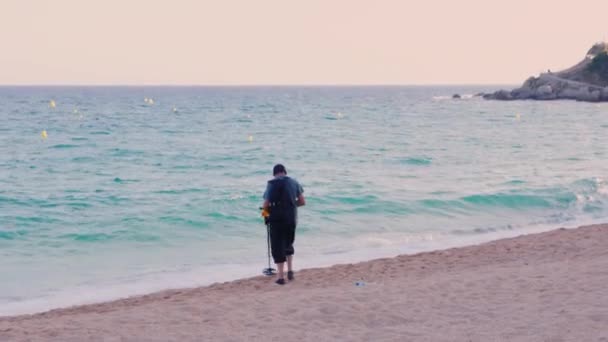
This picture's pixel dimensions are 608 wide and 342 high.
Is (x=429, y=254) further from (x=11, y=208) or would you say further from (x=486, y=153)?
(x=486, y=153)

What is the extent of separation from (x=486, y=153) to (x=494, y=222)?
1590cm

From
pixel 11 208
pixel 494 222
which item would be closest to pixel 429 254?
pixel 494 222

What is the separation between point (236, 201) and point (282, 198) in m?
9.64

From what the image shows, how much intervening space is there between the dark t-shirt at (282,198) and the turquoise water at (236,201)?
88.2 inches

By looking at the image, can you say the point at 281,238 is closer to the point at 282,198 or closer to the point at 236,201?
the point at 282,198

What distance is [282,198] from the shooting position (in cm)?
992

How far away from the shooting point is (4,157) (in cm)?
3136
